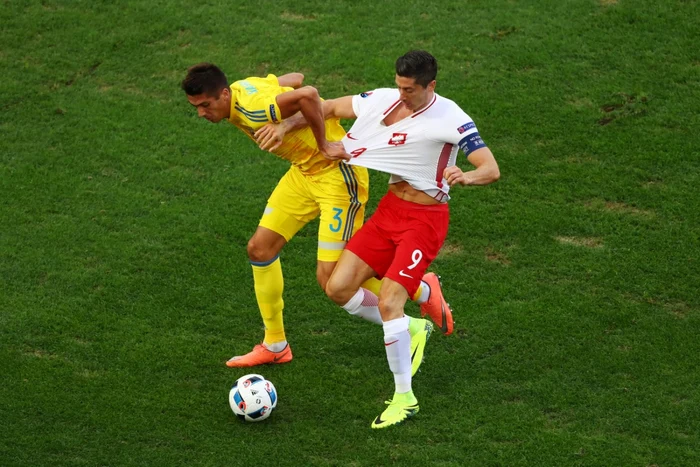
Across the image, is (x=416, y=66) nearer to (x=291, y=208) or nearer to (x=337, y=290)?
(x=291, y=208)

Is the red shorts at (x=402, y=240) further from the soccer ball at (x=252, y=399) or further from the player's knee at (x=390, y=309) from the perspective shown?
the soccer ball at (x=252, y=399)

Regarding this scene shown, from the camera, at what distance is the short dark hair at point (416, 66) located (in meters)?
7.45

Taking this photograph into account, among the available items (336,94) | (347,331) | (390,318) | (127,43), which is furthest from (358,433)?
(127,43)

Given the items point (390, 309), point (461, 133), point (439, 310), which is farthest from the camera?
point (439, 310)

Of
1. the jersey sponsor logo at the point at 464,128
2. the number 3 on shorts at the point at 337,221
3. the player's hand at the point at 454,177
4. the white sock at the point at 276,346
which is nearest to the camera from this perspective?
the player's hand at the point at 454,177

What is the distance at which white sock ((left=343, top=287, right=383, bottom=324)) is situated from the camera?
26.8 feet

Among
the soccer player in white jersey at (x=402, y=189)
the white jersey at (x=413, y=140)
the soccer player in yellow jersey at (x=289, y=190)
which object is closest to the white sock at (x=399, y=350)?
the soccer player in white jersey at (x=402, y=189)

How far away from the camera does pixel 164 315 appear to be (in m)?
9.16

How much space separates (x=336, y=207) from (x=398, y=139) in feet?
2.63

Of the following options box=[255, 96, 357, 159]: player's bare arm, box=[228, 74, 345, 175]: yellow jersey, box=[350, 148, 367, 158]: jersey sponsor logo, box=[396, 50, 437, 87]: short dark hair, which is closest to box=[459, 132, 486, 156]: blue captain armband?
box=[396, 50, 437, 87]: short dark hair

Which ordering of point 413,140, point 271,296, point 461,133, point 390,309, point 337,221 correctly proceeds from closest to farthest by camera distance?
point 461,133 → point 390,309 → point 413,140 → point 337,221 → point 271,296

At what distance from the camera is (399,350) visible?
7.69 m

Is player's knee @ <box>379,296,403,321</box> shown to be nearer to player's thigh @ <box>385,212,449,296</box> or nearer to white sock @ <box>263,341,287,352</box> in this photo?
player's thigh @ <box>385,212,449,296</box>

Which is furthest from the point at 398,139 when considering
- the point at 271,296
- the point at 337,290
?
the point at 271,296
